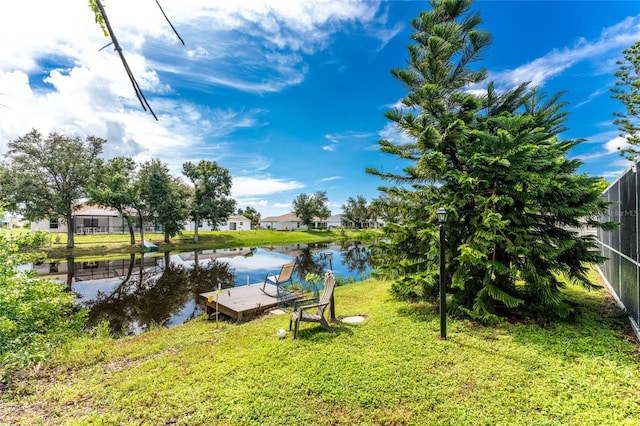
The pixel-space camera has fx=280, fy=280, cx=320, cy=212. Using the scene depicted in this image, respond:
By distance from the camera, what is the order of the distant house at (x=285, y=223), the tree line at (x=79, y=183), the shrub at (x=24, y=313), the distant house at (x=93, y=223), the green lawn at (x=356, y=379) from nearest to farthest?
the green lawn at (x=356, y=379) < the shrub at (x=24, y=313) < the tree line at (x=79, y=183) < the distant house at (x=93, y=223) < the distant house at (x=285, y=223)

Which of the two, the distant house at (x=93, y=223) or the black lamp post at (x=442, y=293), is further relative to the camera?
the distant house at (x=93, y=223)

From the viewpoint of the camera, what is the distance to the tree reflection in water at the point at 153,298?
777 cm

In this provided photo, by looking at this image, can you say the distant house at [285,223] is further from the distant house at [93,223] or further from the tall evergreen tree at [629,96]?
the tall evergreen tree at [629,96]

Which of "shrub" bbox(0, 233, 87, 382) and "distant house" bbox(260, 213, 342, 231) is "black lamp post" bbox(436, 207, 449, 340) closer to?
"shrub" bbox(0, 233, 87, 382)

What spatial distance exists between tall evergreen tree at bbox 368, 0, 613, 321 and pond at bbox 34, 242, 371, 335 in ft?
19.7

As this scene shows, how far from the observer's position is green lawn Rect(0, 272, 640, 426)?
9.43 feet

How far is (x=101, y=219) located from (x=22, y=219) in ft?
43.0

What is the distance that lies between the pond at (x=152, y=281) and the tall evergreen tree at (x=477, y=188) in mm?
5996

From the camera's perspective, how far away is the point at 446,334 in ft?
15.6

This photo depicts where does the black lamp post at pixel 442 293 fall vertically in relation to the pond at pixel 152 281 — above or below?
above

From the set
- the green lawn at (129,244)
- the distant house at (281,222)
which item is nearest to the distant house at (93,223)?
the green lawn at (129,244)

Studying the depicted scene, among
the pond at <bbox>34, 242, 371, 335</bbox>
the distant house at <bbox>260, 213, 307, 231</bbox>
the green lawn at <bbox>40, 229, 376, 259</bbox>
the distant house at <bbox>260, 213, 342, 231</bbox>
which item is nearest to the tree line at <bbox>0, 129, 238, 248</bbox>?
the green lawn at <bbox>40, 229, 376, 259</bbox>

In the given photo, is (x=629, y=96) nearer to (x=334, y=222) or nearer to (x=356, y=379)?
(x=356, y=379)

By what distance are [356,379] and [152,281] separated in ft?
39.9
